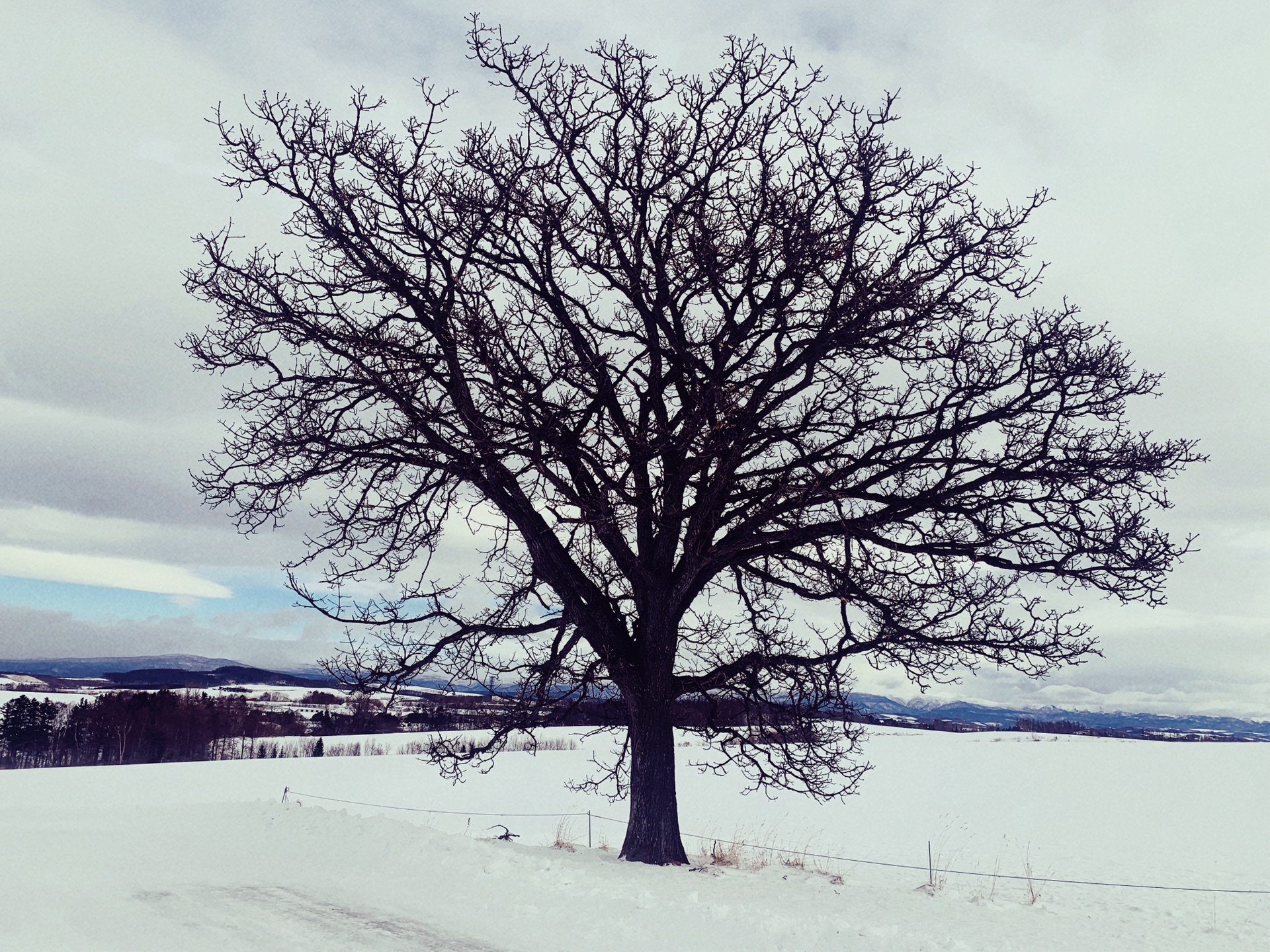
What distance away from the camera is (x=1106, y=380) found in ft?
38.0

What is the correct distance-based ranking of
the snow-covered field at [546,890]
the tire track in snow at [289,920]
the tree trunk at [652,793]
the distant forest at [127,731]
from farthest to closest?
the distant forest at [127,731]
the tree trunk at [652,793]
the snow-covered field at [546,890]
the tire track in snow at [289,920]

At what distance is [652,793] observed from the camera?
1137 cm

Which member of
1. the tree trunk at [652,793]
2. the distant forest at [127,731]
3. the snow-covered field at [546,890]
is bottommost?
the distant forest at [127,731]

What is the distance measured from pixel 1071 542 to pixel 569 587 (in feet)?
21.3

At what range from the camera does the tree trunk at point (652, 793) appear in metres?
11.1

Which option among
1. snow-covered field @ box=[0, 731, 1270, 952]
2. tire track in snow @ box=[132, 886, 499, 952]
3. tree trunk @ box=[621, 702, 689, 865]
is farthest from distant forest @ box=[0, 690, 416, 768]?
tire track in snow @ box=[132, 886, 499, 952]

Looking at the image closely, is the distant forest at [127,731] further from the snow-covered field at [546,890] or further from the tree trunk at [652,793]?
the tree trunk at [652,793]

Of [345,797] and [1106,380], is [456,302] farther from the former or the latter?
A: [345,797]

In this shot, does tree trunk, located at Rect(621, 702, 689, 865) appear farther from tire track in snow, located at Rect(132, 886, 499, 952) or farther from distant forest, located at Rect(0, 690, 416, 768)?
distant forest, located at Rect(0, 690, 416, 768)

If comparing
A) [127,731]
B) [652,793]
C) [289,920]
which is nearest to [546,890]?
[289,920]

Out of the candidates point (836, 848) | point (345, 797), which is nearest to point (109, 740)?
point (345, 797)

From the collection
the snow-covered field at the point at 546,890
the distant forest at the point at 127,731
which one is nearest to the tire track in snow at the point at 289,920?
the snow-covered field at the point at 546,890

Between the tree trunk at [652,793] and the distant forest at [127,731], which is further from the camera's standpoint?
the distant forest at [127,731]

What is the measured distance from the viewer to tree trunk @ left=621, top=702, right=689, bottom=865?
11109mm
